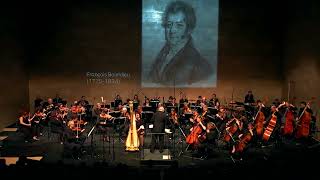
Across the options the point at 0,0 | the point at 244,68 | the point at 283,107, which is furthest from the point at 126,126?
the point at 244,68

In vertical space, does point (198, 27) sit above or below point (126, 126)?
above

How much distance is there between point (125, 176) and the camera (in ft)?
18.1

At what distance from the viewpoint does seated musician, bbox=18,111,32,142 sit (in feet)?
42.7

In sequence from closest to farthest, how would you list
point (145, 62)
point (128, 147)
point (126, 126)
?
point (128, 147)
point (126, 126)
point (145, 62)

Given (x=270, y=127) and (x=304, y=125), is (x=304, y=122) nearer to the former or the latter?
(x=304, y=125)

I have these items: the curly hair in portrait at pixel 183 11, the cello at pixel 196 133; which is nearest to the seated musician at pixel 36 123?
the cello at pixel 196 133

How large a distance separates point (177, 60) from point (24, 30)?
7.28 meters

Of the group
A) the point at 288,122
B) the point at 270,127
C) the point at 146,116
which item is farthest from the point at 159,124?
the point at 288,122

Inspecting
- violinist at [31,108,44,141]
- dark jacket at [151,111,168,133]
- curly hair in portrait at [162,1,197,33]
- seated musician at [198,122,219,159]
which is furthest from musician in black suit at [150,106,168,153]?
curly hair in portrait at [162,1,197,33]

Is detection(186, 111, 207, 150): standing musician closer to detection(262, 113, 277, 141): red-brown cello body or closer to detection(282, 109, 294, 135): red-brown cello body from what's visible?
detection(262, 113, 277, 141): red-brown cello body

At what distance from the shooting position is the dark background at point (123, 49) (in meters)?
17.6

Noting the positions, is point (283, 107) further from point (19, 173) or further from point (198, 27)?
point (19, 173)

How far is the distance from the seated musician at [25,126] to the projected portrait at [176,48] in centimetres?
660

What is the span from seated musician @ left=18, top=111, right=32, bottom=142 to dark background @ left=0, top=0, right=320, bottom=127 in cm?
367
